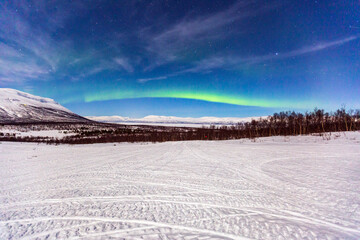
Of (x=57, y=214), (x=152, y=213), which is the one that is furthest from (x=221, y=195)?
(x=57, y=214)

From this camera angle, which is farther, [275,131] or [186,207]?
[275,131]

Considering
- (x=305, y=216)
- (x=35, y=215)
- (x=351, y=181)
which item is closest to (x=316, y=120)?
(x=351, y=181)

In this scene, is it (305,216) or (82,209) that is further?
(82,209)

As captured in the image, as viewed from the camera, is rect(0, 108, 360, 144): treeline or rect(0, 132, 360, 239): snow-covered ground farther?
rect(0, 108, 360, 144): treeline

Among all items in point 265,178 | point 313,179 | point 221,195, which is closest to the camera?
point 221,195

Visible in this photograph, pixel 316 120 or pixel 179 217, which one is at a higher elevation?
pixel 316 120

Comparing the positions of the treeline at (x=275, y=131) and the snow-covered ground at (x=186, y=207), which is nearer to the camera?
the snow-covered ground at (x=186, y=207)

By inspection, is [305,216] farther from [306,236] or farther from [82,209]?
[82,209]

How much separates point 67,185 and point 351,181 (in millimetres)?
9571

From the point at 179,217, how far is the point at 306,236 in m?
2.26

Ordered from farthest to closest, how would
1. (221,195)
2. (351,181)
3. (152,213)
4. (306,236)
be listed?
(351,181), (221,195), (152,213), (306,236)

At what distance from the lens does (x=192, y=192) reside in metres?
4.80

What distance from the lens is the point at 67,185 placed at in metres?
5.69

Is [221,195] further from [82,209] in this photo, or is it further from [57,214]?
[57,214]
